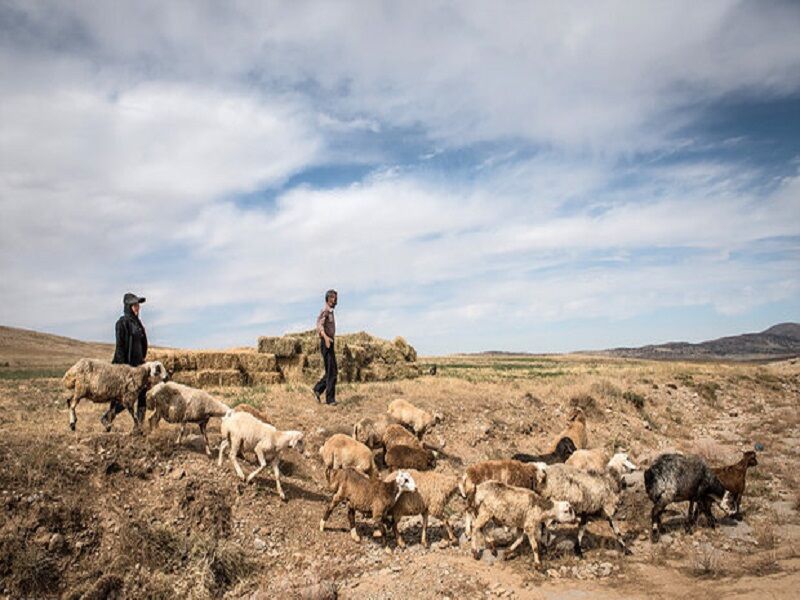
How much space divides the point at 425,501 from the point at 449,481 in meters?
0.66

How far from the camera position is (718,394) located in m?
31.1

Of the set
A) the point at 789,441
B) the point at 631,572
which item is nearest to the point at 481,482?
the point at 631,572

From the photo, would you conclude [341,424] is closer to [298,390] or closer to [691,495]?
[298,390]

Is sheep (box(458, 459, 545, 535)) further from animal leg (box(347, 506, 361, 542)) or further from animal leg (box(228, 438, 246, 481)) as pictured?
animal leg (box(228, 438, 246, 481))

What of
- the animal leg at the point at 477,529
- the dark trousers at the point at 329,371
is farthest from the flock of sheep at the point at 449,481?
the dark trousers at the point at 329,371

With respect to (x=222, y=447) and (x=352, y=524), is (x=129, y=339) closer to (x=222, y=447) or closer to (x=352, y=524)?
(x=222, y=447)

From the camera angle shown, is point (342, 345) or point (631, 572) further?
point (342, 345)

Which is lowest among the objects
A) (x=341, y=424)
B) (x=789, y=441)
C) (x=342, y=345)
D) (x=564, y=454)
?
(x=789, y=441)

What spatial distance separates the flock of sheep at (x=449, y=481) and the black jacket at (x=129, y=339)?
448 mm

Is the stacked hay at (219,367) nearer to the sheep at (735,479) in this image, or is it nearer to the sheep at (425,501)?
the sheep at (425,501)

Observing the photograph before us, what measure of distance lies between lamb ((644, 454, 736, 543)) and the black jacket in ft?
35.1

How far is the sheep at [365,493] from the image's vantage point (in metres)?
9.27

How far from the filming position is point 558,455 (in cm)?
1369

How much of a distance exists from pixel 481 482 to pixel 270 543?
396cm
